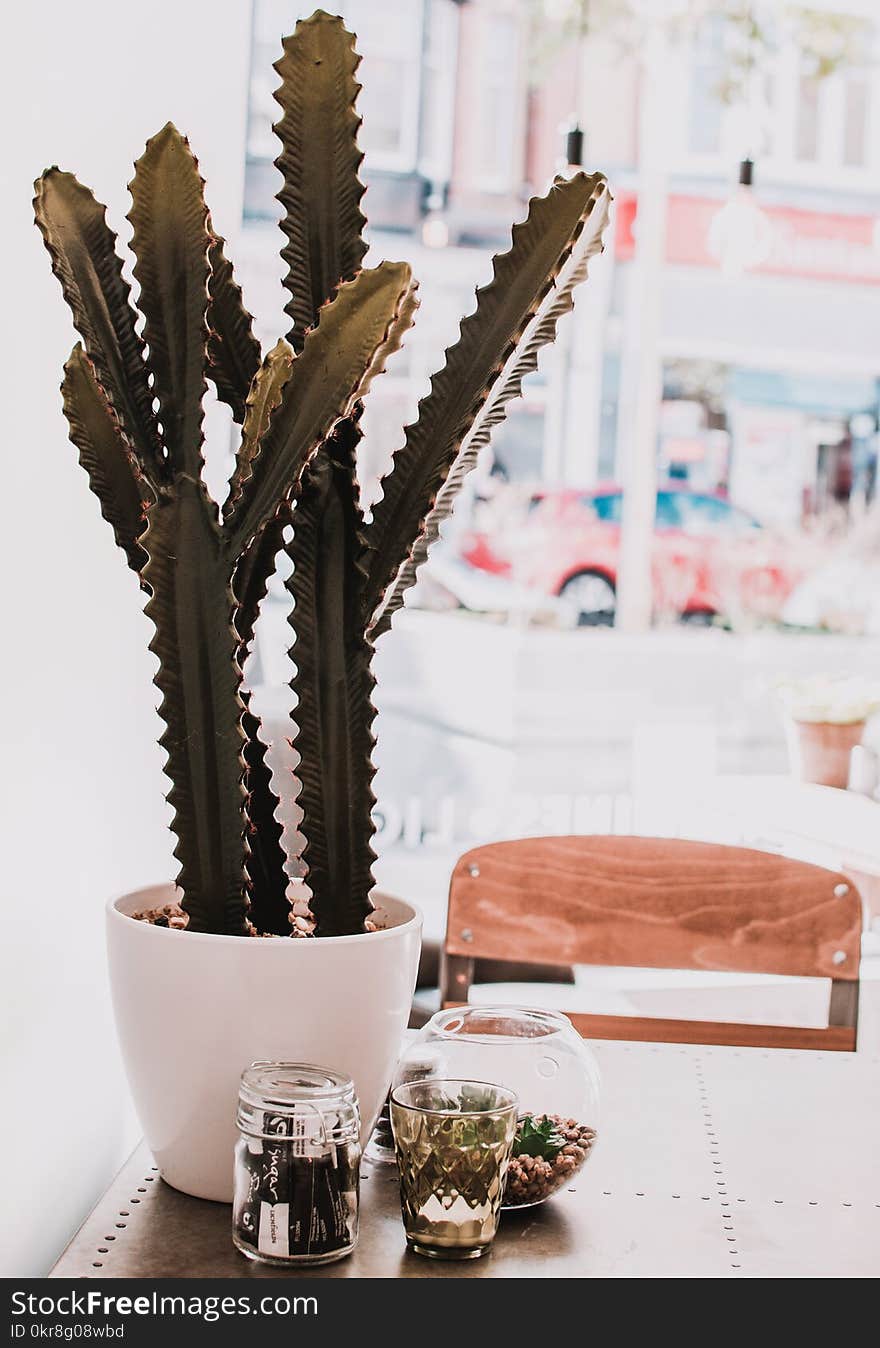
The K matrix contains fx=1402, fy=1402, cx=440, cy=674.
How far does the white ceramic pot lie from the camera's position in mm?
880

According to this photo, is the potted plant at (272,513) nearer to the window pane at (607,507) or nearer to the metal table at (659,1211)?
the metal table at (659,1211)

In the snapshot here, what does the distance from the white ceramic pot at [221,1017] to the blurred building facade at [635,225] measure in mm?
2907

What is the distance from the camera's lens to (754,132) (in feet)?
12.5

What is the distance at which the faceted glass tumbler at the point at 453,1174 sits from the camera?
854 mm

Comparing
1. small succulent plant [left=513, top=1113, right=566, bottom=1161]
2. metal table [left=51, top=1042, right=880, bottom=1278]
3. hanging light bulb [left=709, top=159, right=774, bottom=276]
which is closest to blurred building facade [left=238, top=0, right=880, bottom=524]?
hanging light bulb [left=709, top=159, right=774, bottom=276]

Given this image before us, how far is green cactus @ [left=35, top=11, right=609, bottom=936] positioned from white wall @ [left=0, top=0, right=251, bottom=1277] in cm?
5

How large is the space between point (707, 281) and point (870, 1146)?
3.47 meters

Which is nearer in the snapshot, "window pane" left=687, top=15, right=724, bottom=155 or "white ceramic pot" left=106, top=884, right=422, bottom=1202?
"white ceramic pot" left=106, top=884, right=422, bottom=1202

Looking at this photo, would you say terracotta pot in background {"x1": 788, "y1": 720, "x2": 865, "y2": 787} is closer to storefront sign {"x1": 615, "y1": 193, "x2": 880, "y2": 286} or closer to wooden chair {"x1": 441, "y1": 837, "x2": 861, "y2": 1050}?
storefront sign {"x1": 615, "y1": 193, "x2": 880, "y2": 286}

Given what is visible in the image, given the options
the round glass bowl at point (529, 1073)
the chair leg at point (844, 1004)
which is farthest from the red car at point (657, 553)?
the round glass bowl at point (529, 1073)

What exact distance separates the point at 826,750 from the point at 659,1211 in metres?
3.00

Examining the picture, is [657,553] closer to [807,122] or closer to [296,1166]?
[807,122]

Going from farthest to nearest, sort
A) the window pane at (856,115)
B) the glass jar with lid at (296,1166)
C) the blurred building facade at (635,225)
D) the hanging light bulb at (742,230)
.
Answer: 1. the window pane at (856,115)
2. the blurred building facade at (635,225)
3. the hanging light bulb at (742,230)
4. the glass jar with lid at (296,1166)

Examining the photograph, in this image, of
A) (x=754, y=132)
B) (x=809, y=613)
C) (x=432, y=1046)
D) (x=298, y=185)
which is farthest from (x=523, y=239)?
(x=809, y=613)
